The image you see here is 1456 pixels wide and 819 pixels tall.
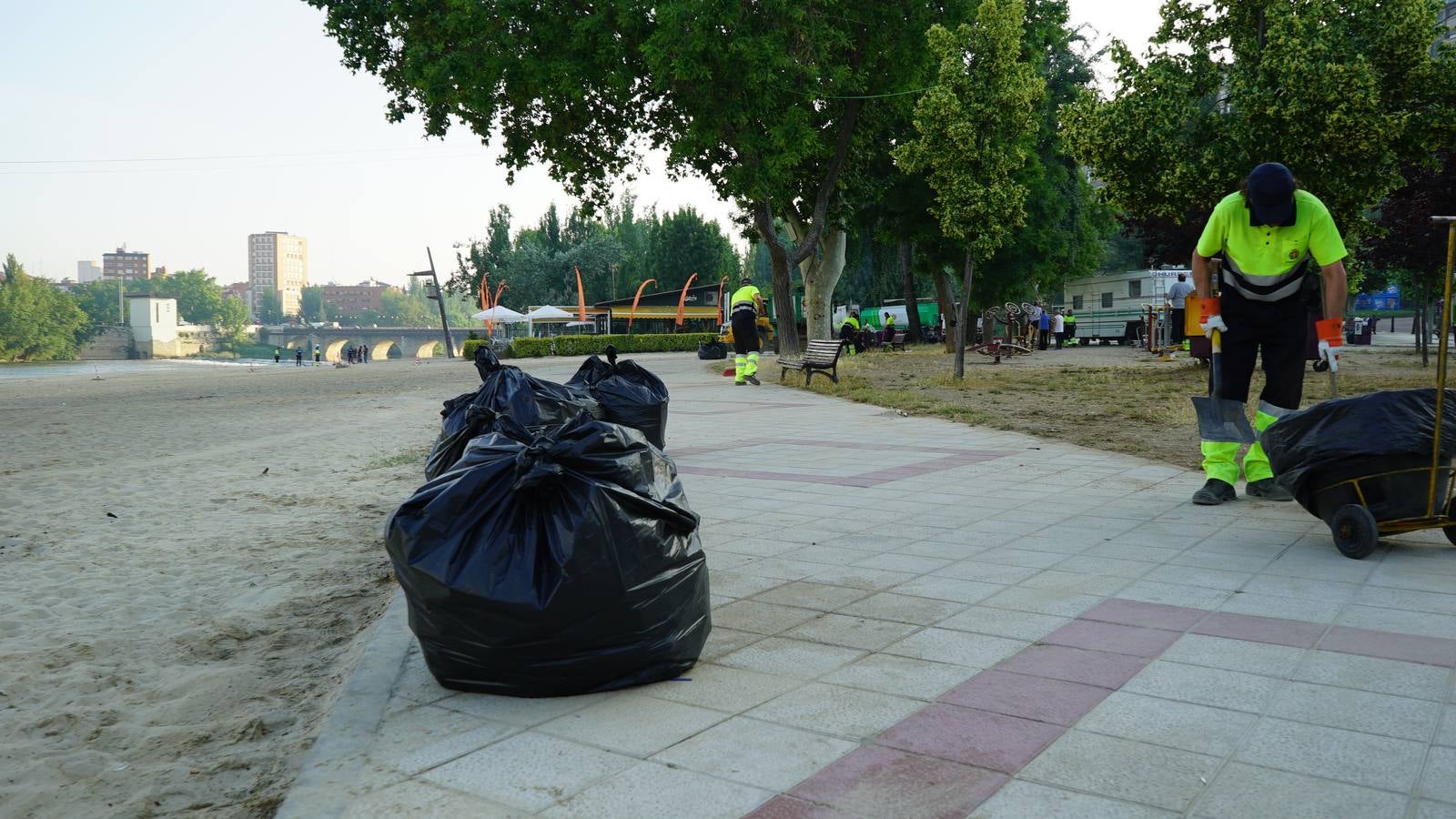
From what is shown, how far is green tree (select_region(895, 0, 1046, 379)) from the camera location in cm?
1852

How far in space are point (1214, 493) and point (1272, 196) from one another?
174 centimetres

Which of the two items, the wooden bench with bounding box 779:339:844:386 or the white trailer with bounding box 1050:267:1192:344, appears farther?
the white trailer with bounding box 1050:267:1192:344

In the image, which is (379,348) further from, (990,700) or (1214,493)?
(990,700)

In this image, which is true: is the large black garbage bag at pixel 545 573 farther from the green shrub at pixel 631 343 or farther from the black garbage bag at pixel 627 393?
the green shrub at pixel 631 343

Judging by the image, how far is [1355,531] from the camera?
487 centimetres

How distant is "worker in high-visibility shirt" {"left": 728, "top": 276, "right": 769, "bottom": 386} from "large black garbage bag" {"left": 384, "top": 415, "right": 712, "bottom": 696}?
15408 millimetres

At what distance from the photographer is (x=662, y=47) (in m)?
21.3

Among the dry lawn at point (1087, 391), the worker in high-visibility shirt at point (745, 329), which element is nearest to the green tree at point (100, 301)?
the worker in high-visibility shirt at point (745, 329)

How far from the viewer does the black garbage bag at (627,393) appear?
840 centimetres

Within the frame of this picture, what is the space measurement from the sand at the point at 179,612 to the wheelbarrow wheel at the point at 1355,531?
14.1 feet

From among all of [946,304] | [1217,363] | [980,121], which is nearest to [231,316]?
[946,304]

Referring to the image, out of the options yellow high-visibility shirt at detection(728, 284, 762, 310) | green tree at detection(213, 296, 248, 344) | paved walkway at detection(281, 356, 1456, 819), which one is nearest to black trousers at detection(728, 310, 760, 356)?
yellow high-visibility shirt at detection(728, 284, 762, 310)

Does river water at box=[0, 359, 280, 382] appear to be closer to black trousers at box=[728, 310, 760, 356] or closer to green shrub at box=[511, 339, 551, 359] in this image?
green shrub at box=[511, 339, 551, 359]

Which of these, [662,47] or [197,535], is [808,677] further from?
[662,47]
